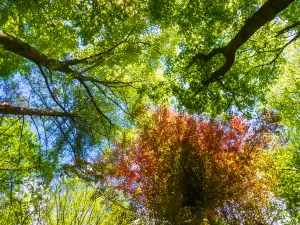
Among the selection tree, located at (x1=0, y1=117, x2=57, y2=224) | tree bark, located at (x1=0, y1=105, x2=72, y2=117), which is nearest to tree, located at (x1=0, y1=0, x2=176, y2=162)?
tree bark, located at (x1=0, y1=105, x2=72, y2=117)

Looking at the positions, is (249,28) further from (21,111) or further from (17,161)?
(17,161)

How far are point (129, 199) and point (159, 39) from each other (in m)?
6.25

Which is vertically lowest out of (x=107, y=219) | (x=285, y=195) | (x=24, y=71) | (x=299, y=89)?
(x=107, y=219)

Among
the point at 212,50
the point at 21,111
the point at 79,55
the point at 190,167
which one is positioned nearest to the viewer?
the point at 212,50

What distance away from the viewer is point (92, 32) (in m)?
7.25

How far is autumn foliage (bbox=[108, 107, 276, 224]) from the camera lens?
777 cm

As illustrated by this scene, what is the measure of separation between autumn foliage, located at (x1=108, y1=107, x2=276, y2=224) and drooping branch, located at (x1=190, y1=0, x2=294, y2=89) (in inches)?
74.3

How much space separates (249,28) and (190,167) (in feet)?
13.4

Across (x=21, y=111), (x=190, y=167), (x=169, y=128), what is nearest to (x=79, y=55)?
(x=21, y=111)

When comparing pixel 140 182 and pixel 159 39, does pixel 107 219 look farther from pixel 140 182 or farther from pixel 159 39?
pixel 159 39

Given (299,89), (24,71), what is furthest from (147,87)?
(299,89)

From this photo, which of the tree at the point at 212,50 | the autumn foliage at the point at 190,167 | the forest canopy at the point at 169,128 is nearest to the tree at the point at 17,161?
the forest canopy at the point at 169,128

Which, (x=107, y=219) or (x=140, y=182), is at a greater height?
(x=140, y=182)

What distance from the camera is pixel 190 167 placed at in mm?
8156
